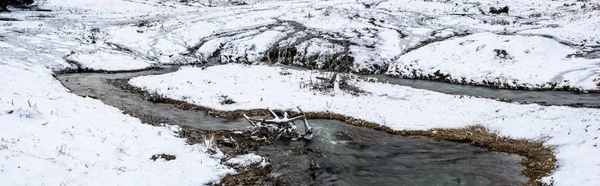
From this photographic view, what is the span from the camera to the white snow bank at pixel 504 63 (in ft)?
77.6

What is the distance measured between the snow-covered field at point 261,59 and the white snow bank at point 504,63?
0.38ft

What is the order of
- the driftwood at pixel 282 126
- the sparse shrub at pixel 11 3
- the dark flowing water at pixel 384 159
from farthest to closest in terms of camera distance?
the sparse shrub at pixel 11 3 → the driftwood at pixel 282 126 → the dark flowing water at pixel 384 159

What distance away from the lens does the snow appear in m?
12.6

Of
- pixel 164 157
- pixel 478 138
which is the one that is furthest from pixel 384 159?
pixel 164 157

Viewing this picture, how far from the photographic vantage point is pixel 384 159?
13.1m

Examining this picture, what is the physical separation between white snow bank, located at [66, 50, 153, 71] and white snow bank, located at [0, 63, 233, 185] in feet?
47.7

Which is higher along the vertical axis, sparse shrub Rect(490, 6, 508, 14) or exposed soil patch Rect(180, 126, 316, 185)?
sparse shrub Rect(490, 6, 508, 14)

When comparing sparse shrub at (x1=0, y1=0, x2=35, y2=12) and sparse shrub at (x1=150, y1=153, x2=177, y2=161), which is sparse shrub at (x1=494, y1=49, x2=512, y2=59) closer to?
sparse shrub at (x1=150, y1=153, x2=177, y2=161)

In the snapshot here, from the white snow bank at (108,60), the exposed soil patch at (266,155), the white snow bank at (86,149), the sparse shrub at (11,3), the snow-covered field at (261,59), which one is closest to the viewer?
the white snow bank at (86,149)

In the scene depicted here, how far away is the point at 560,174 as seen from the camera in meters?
10.8

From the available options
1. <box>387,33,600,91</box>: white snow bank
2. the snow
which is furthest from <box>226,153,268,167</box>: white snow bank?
<box>387,33,600,91</box>: white snow bank

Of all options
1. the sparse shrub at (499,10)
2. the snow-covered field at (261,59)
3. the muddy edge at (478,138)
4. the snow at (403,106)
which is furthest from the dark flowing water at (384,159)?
the sparse shrub at (499,10)

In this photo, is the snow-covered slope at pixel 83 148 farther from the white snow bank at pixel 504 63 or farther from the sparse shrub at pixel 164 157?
the white snow bank at pixel 504 63

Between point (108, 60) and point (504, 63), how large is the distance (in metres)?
30.3
